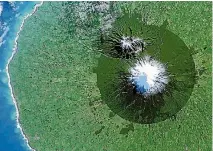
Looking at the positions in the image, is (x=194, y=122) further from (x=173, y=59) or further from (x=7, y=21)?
(x=7, y=21)

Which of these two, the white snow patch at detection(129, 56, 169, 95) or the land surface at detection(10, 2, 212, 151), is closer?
the white snow patch at detection(129, 56, 169, 95)

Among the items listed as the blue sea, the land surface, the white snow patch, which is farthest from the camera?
the blue sea

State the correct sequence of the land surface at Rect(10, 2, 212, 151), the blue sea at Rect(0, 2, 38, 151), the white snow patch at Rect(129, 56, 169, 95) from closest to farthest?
the white snow patch at Rect(129, 56, 169, 95) → the land surface at Rect(10, 2, 212, 151) → the blue sea at Rect(0, 2, 38, 151)

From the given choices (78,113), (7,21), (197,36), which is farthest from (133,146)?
(7,21)

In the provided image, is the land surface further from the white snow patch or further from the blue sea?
the white snow patch

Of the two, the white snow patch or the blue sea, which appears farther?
the blue sea

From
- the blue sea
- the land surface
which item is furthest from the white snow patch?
the blue sea
